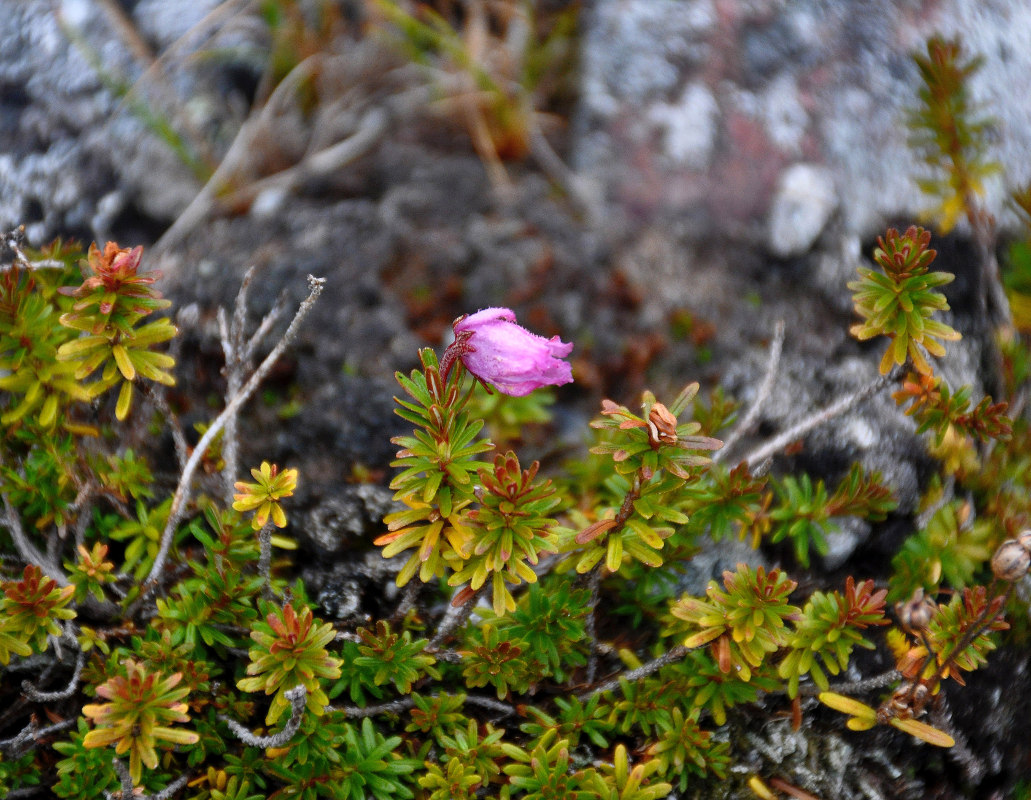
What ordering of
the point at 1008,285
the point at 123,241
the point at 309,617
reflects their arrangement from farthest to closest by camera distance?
1. the point at 123,241
2. the point at 1008,285
3. the point at 309,617

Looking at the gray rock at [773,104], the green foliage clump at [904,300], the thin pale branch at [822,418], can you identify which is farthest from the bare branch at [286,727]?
the gray rock at [773,104]

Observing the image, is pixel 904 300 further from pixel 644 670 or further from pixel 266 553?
pixel 266 553

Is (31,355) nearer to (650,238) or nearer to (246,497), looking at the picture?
(246,497)

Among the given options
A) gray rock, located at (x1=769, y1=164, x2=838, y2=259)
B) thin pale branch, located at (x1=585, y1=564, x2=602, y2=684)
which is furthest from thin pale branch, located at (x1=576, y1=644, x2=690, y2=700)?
gray rock, located at (x1=769, y1=164, x2=838, y2=259)

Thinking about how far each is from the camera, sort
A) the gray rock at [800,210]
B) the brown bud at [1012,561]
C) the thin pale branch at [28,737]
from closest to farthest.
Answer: the brown bud at [1012,561], the thin pale branch at [28,737], the gray rock at [800,210]

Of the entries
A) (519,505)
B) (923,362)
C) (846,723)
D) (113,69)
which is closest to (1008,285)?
(923,362)

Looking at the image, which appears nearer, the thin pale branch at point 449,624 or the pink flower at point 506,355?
the pink flower at point 506,355

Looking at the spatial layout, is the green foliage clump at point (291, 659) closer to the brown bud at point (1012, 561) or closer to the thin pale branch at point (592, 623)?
the thin pale branch at point (592, 623)

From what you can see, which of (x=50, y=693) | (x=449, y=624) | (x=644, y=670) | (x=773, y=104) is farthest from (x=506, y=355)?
(x=773, y=104)
